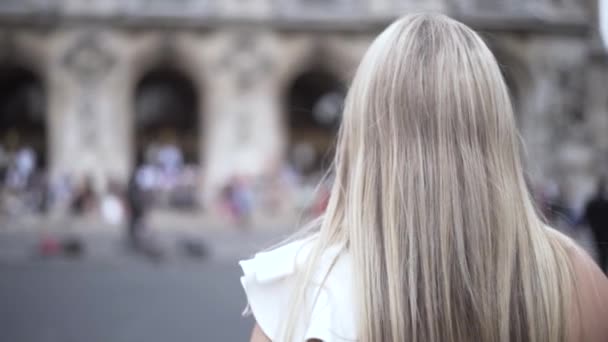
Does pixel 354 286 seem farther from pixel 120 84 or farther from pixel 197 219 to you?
pixel 120 84

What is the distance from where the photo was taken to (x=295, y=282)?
116cm

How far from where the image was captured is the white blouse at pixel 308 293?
1132mm

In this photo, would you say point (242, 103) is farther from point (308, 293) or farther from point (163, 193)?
point (308, 293)

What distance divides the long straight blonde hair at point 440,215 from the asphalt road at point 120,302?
4611 millimetres

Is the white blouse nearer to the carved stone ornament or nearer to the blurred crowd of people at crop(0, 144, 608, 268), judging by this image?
the blurred crowd of people at crop(0, 144, 608, 268)

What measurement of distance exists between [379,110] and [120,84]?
19.8m

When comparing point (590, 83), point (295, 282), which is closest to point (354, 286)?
point (295, 282)

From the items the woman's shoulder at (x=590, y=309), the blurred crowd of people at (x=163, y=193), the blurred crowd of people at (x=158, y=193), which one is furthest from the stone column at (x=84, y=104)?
the woman's shoulder at (x=590, y=309)

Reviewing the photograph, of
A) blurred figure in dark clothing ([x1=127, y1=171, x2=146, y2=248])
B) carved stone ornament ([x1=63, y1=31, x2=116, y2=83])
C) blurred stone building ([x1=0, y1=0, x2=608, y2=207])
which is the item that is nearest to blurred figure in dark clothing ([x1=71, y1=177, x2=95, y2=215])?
blurred stone building ([x1=0, y1=0, x2=608, y2=207])

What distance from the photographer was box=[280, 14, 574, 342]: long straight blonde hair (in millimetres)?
1131

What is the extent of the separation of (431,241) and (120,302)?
6703 mm

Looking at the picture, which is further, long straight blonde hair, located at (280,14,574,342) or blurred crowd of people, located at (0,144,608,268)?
blurred crowd of people, located at (0,144,608,268)

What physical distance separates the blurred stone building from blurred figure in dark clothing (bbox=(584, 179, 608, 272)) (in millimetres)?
10090

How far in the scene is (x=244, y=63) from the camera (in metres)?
20.1
